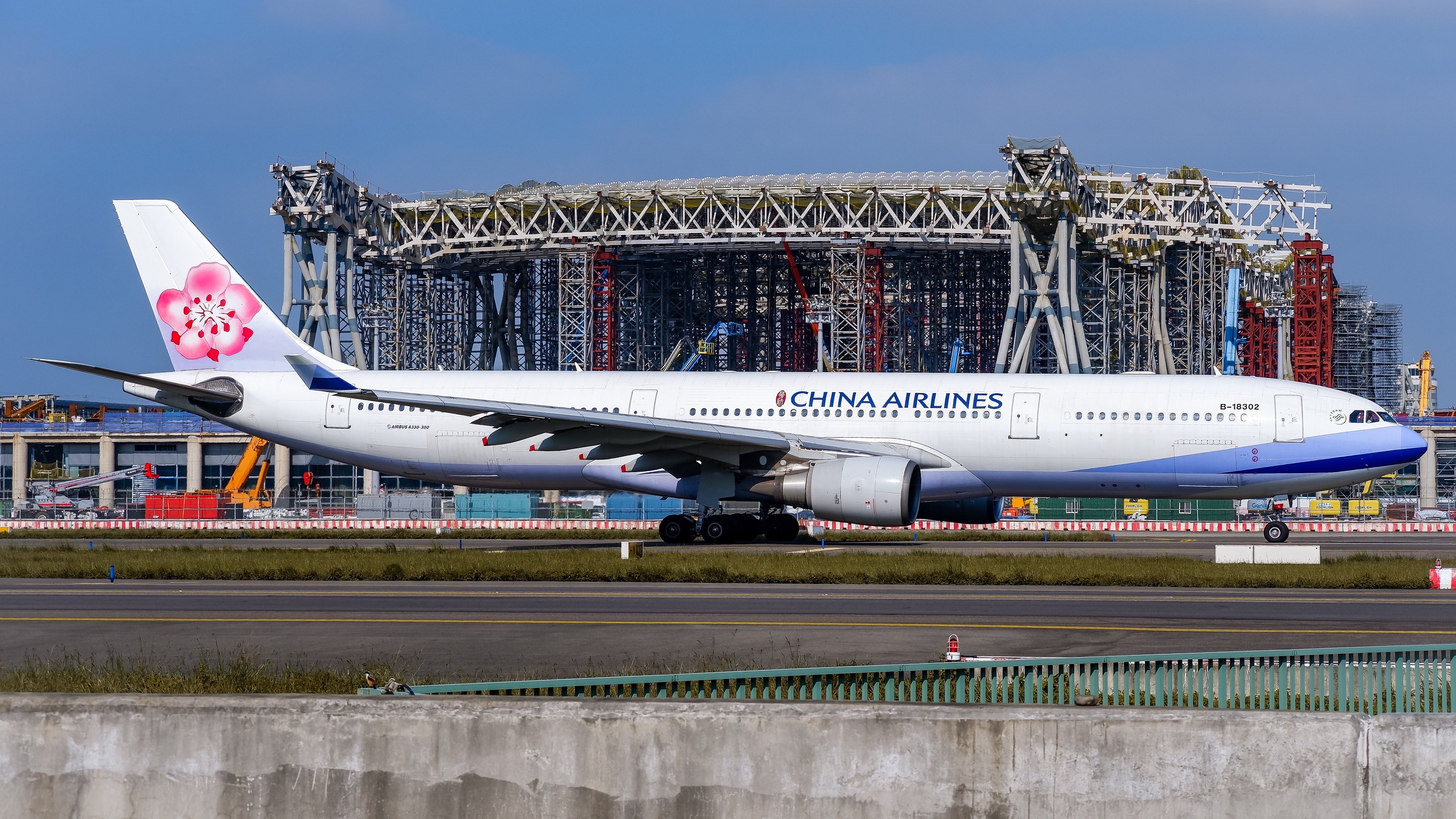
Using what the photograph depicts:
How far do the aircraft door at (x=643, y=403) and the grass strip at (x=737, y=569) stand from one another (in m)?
6.31

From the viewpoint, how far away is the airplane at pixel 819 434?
26.9 metres

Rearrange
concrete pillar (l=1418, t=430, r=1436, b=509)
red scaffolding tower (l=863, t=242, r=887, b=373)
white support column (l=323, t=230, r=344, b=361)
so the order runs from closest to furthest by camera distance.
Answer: concrete pillar (l=1418, t=430, r=1436, b=509) → white support column (l=323, t=230, r=344, b=361) → red scaffolding tower (l=863, t=242, r=887, b=373)

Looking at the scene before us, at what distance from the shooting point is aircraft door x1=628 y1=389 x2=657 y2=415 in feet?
98.0

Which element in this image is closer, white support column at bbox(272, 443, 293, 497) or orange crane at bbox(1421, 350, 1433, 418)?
white support column at bbox(272, 443, 293, 497)

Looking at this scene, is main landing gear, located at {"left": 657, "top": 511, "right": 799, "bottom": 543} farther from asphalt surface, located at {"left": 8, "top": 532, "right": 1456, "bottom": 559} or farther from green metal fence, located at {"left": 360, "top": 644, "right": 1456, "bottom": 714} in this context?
green metal fence, located at {"left": 360, "top": 644, "right": 1456, "bottom": 714}

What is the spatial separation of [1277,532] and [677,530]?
12.9 m

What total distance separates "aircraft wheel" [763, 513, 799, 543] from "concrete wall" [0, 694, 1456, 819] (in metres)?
22.7

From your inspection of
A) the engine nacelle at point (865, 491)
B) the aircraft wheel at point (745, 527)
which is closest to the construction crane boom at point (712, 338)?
the aircraft wheel at point (745, 527)

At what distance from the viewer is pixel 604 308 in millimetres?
90062

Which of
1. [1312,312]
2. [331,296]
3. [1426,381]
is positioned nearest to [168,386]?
[331,296]

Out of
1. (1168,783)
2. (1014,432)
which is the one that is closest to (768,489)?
(1014,432)

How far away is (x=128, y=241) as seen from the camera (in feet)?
107

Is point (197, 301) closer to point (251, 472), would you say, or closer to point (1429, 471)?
point (251, 472)

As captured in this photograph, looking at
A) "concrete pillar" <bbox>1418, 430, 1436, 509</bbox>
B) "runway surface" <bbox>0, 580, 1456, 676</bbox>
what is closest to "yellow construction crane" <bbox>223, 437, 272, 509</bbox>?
"runway surface" <bbox>0, 580, 1456, 676</bbox>
